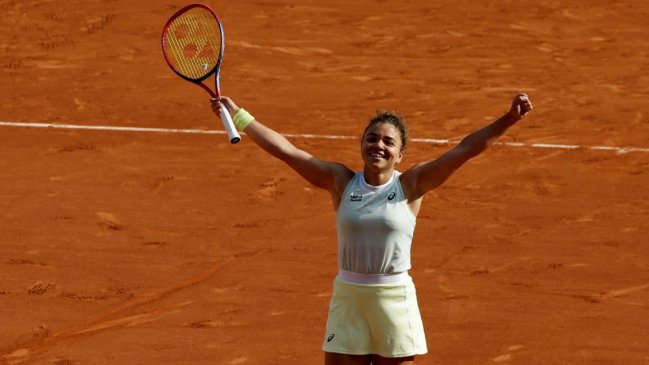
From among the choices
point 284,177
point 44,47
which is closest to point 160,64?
point 44,47

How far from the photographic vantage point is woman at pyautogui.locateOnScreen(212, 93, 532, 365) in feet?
17.7

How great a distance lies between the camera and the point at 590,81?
1571 cm

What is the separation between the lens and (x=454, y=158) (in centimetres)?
548

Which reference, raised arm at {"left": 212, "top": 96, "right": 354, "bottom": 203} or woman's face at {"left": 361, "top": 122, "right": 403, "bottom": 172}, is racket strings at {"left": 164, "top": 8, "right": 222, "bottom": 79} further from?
woman's face at {"left": 361, "top": 122, "right": 403, "bottom": 172}

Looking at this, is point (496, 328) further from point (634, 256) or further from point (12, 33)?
point (12, 33)

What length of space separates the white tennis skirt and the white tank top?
10 centimetres

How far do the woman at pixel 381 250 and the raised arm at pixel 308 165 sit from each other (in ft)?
0.17

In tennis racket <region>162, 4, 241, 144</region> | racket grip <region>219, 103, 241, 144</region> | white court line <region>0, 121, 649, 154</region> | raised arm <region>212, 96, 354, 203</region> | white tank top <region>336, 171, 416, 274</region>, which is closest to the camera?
white tank top <region>336, 171, 416, 274</region>

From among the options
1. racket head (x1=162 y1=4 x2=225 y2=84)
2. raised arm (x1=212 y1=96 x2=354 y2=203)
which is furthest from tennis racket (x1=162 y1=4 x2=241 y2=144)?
raised arm (x1=212 y1=96 x2=354 y2=203)

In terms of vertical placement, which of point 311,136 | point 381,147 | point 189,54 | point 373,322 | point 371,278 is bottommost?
point 311,136

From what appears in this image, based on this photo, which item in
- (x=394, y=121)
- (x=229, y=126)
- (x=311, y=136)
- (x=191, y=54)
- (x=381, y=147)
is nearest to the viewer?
(x=381, y=147)

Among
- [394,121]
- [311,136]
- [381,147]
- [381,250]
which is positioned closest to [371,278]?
[381,250]

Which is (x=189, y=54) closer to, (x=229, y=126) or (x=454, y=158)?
(x=229, y=126)

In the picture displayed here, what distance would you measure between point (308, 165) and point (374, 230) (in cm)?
51
